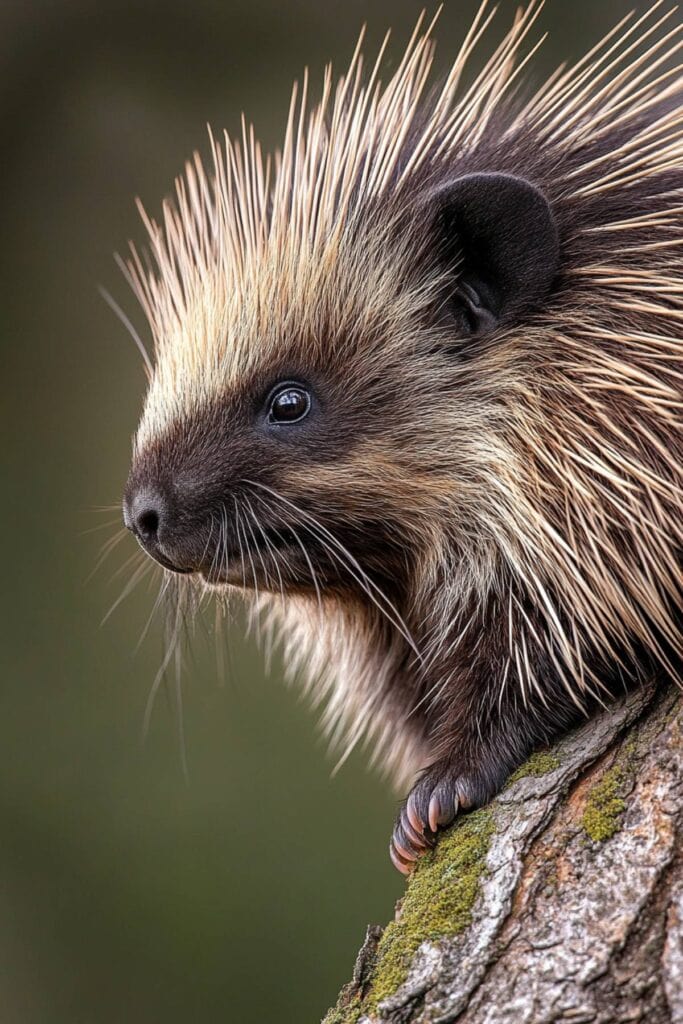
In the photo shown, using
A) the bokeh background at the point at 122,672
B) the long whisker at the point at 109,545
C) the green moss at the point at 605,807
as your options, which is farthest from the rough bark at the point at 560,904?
the bokeh background at the point at 122,672

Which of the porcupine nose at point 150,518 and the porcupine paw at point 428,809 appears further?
the porcupine nose at point 150,518

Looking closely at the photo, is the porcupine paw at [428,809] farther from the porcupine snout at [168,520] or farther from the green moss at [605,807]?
the porcupine snout at [168,520]

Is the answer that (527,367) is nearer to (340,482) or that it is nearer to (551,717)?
(340,482)

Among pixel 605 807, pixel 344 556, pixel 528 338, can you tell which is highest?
pixel 528 338

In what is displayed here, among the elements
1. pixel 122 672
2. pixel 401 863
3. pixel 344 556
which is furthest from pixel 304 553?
pixel 122 672

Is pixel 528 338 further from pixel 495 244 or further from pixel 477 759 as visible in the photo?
pixel 477 759

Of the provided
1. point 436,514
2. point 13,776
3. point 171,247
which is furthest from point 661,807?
point 13,776
